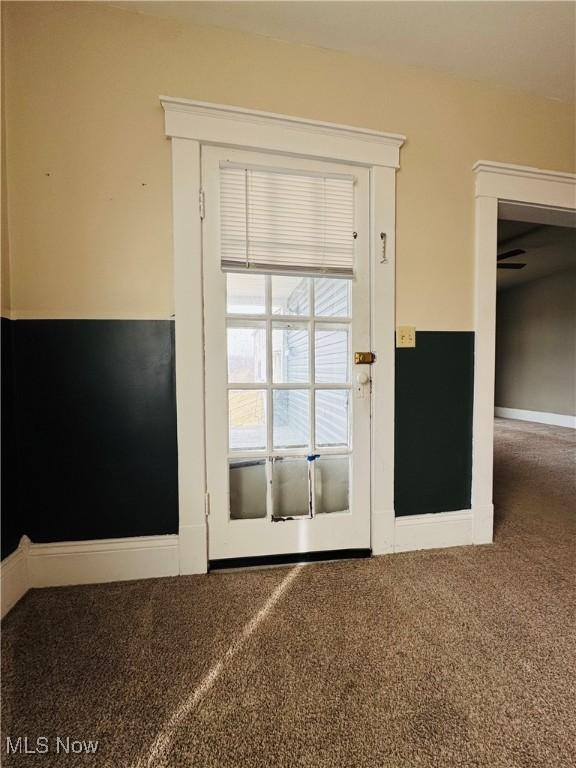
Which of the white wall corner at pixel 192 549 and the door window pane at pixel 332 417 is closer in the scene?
the white wall corner at pixel 192 549

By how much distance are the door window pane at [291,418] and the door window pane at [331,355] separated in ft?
0.46

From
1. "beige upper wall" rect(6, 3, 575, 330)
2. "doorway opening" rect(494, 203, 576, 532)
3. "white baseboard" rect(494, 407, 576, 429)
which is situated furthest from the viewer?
"white baseboard" rect(494, 407, 576, 429)

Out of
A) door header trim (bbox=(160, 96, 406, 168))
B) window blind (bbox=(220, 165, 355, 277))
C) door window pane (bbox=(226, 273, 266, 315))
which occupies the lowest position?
door window pane (bbox=(226, 273, 266, 315))

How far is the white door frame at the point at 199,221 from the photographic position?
4.97ft

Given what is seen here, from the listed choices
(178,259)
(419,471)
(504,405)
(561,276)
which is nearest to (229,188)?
(178,259)

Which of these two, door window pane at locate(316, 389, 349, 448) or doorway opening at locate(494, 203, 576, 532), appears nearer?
door window pane at locate(316, 389, 349, 448)

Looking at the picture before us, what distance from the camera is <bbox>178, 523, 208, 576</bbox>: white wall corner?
158 cm

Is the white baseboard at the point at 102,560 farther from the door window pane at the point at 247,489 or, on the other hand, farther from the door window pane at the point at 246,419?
the door window pane at the point at 246,419

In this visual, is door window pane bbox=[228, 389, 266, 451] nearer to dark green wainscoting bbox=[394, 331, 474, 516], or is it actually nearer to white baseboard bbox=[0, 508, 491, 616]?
white baseboard bbox=[0, 508, 491, 616]

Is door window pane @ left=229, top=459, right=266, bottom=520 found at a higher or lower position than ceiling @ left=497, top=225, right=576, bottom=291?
lower

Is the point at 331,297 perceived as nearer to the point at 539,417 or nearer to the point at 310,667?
the point at 310,667

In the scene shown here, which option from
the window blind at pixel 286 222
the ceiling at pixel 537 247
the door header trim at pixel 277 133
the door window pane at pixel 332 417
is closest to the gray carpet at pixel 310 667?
the door window pane at pixel 332 417

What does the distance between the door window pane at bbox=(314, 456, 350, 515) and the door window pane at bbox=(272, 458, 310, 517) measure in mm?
64

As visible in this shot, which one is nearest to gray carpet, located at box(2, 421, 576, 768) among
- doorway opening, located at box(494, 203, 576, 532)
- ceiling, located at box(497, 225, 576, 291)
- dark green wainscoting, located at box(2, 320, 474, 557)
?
dark green wainscoting, located at box(2, 320, 474, 557)
